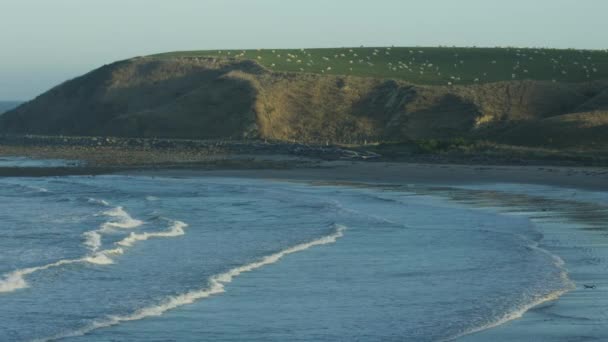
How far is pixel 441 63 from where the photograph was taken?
7738 cm

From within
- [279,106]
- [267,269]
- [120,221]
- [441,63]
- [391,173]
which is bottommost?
[120,221]

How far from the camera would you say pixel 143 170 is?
42.5 m

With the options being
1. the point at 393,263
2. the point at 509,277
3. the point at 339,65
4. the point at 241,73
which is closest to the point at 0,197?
the point at 393,263

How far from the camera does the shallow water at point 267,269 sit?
43.2 feet

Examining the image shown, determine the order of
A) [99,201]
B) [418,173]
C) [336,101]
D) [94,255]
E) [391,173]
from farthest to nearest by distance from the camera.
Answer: [336,101], [391,173], [418,173], [99,201], [94,255]

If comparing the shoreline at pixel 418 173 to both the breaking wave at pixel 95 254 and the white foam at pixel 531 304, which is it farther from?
the white foam at pixel 531 304

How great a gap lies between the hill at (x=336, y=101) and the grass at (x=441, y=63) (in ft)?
0.48

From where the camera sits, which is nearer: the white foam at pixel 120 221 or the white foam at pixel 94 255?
the white foam at pixel 94 255

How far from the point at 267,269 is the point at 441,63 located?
61162 mm

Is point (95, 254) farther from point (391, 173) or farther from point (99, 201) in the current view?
point (391, 173)

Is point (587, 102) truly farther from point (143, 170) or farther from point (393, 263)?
point (393, 263)

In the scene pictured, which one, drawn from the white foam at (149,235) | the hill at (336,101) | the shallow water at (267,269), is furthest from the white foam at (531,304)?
the hill at (336,101)

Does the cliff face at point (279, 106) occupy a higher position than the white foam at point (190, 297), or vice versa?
the cliff face at point (279, 106)

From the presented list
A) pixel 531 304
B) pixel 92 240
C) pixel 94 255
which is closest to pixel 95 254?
pixel 94 255
